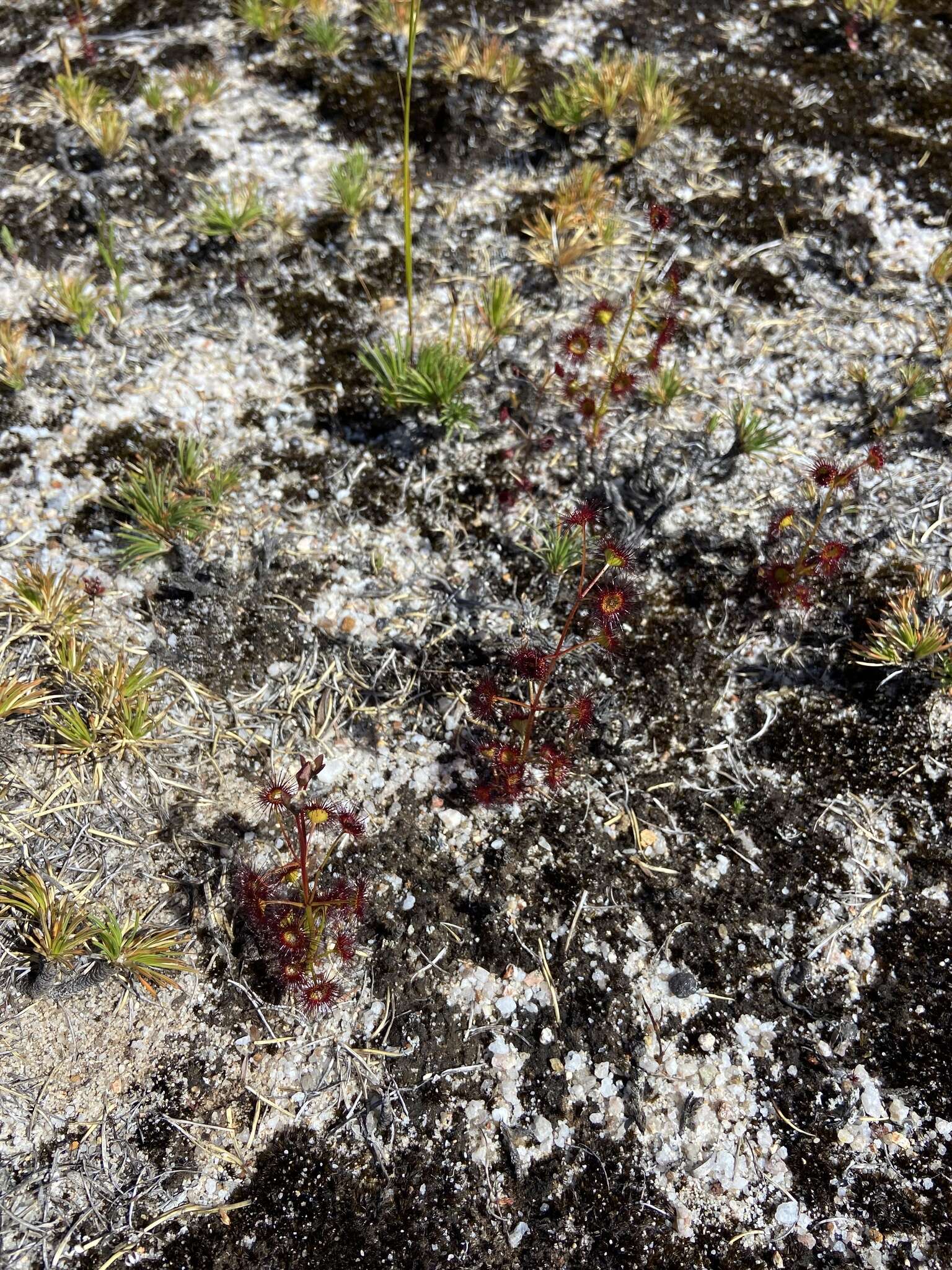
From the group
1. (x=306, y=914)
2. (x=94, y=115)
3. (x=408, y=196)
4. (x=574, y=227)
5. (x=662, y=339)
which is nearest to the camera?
(x=306, y=914)

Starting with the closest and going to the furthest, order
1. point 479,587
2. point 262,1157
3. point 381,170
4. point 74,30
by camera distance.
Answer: point 262,1157 < point 479,587 < point 381,170 < point 74,30

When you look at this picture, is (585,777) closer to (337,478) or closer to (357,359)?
(337,478)

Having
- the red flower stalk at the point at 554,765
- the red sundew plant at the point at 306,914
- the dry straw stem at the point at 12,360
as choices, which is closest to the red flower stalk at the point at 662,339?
the red flower stalk at the point at 554,765

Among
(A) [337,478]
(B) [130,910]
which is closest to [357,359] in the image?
(A) [337,478]

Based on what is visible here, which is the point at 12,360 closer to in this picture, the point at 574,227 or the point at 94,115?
the point at 94,115

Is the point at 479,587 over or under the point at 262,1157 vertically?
over

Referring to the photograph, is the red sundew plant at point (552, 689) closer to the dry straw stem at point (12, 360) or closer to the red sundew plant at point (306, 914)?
→ the red sundew plant at point (306, 914)

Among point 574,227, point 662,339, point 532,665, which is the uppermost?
point 574,227

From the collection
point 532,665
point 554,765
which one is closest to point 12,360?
point 532,665
